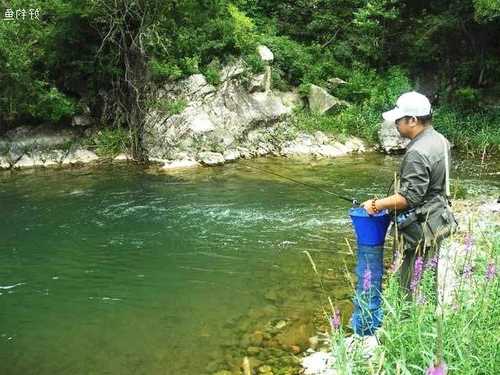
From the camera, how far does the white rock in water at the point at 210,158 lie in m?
13.9

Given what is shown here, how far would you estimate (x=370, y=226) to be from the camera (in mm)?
3896

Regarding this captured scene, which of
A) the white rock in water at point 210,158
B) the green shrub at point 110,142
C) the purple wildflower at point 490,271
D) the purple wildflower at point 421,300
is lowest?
the white rock in water at point 210,158

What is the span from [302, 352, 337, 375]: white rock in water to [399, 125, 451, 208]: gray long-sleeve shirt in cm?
133

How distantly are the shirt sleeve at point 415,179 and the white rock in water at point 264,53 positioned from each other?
1338cm

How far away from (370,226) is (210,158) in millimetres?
10372

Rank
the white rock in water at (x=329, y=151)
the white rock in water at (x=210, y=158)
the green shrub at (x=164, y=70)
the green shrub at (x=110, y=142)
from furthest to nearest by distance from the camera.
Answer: the white rock in water at (x=329, y=151)
the green shrub at (x=164, y=70)
the green shrub at (x=110, y=142)
the white rock in water at (x=210, y=158)

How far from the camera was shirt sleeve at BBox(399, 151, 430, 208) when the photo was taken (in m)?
3.54

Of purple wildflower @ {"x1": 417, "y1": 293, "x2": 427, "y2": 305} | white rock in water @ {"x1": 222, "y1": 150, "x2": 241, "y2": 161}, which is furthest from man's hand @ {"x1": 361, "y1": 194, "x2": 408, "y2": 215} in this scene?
white rock in water @ {"x1": 222, "y1": 150, "x2": 241, "y2": 161}

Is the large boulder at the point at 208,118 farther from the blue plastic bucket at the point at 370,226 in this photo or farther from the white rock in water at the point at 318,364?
the blue plastic bucket at the point at 370,226

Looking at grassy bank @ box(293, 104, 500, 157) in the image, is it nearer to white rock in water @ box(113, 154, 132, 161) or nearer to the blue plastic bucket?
white rock in water @ box(113, 154, 132, 161)

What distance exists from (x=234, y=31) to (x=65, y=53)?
15.9 ft

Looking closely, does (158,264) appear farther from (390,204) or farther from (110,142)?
(110,142)

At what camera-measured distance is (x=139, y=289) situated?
6211 mm

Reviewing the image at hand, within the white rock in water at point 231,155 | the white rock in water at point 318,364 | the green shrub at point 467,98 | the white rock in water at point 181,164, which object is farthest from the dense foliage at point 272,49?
the white rock in water at point 318,364
